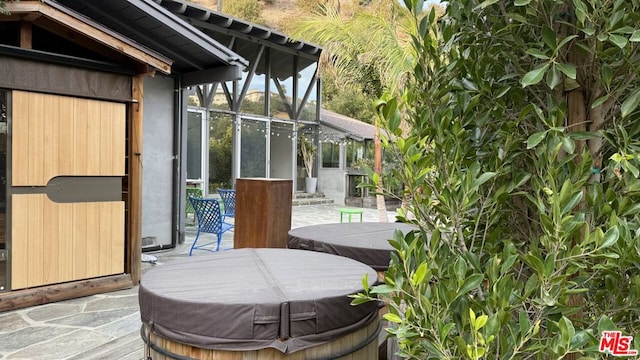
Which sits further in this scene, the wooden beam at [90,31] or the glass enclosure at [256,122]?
the glass enclosure at [256,122]

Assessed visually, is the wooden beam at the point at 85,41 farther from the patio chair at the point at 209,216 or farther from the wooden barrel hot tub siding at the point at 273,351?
the wooden barrel hot tub siding at the point at 273,351

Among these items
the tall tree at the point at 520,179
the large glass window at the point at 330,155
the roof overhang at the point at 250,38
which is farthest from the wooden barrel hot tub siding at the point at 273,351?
the large glass window at the point at 330,155

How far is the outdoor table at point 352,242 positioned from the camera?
111 inches

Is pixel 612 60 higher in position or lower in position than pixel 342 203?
higher

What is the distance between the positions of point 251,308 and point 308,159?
43.7 feet

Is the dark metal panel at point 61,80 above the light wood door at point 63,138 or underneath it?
above

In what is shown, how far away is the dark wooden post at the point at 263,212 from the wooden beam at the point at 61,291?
179 centimetres

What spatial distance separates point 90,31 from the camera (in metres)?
3.98

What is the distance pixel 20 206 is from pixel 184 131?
3462mm

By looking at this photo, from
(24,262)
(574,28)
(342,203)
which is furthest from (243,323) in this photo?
(342,203)

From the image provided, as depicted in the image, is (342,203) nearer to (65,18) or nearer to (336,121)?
(336,121)

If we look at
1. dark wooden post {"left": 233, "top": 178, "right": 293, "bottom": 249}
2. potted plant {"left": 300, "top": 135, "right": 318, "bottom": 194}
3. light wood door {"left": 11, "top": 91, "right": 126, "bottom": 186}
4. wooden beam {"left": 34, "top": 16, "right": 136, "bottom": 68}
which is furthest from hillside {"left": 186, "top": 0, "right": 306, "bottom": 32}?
dark wooden post {"left": 233, "top": 178, "right": 293, "bottom": 249}

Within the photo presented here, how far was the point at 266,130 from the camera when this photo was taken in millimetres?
13156

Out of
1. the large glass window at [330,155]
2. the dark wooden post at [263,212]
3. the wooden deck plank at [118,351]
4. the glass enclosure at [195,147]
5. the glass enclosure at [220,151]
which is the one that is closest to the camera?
the wooden deck plank at [118,351]
